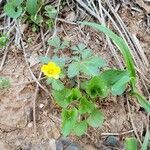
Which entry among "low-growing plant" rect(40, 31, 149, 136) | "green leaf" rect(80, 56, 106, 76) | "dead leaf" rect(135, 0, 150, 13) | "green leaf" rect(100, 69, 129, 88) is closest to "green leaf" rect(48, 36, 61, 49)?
"low-growing plant" rect(40, 31, 149, 136)

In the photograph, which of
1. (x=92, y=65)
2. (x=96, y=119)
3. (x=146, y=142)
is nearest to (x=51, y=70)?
(x=92, y=65)

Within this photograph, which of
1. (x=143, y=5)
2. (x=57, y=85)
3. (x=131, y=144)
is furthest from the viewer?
(x=143, y=5)

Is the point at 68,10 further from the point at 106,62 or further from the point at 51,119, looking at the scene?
the point at 51,119

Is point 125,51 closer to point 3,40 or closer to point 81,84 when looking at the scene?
point 81,84

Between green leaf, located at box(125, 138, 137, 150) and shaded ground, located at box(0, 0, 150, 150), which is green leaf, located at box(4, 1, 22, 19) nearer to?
shaded ground, located at box(0, 0, 150, 150)

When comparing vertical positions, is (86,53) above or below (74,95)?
above


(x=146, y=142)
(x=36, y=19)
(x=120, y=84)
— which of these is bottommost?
(x=146, y=142)

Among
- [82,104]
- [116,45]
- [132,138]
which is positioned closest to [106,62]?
[116,45]
